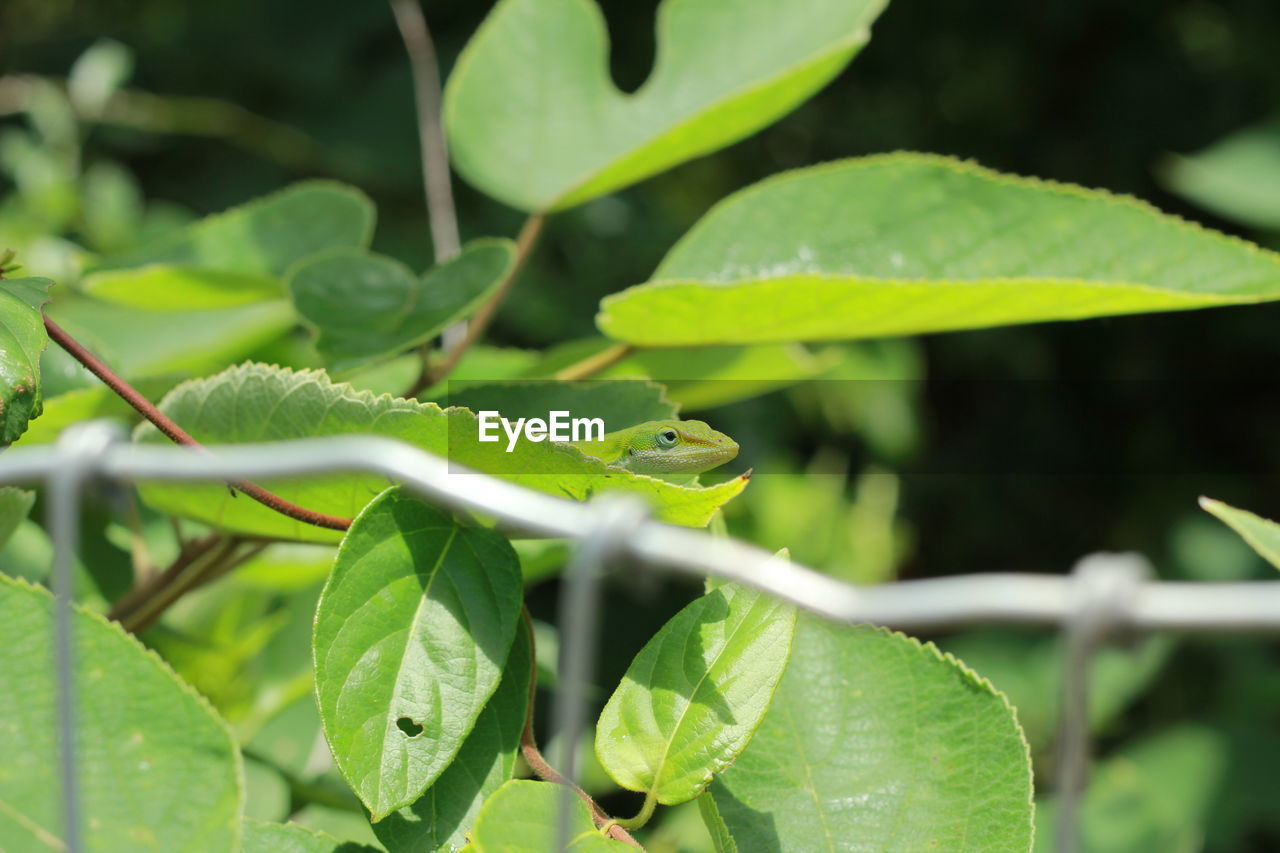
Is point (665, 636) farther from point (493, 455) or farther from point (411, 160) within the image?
point (411, 160)

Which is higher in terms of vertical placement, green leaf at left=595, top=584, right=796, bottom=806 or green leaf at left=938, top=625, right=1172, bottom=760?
green leaf at left=595, top=584, right=796, bottom=806

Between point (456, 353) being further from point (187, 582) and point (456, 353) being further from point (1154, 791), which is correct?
point (1154, 791)

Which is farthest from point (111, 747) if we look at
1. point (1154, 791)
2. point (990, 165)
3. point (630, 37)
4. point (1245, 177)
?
point (990, 165)

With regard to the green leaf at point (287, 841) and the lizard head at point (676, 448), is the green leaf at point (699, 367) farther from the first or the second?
the green leaf at point (287, 841)

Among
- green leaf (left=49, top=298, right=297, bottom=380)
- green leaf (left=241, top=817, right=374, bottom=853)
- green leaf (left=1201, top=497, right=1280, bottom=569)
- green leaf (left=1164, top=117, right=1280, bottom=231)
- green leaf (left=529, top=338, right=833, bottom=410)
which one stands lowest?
Result: green leaf (left=1164, top=117, right=1280, bottom=231)

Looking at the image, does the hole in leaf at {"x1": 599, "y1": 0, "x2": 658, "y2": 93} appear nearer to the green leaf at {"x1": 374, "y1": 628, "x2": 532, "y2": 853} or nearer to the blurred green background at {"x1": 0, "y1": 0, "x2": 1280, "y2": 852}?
the blurred green background at {"x1": 0, "y1": 0, "x2": 1280, "y2": 852}

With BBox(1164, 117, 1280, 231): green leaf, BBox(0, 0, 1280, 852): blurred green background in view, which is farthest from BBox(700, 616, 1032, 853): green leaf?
BBox(1164, 117, 1280, 231): green leaf

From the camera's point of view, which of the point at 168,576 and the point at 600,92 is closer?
the point at 168,576
